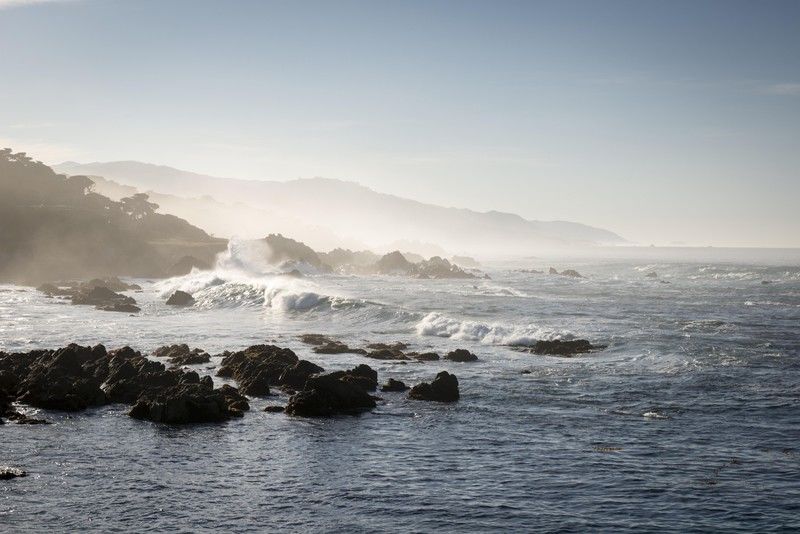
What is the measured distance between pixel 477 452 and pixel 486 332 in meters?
33.6

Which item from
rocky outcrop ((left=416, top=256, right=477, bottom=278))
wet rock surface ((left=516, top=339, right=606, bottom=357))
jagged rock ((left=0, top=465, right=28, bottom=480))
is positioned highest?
rocky outcrop ((left=416, top=256, right=477, bottom=278))

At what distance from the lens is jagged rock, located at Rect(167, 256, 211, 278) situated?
129500 mm

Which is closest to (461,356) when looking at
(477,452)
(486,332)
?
(486,332)

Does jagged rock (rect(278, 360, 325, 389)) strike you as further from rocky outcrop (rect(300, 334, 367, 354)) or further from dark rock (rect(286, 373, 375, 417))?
rocky outcrop (rect(300, 334, 367, 354))

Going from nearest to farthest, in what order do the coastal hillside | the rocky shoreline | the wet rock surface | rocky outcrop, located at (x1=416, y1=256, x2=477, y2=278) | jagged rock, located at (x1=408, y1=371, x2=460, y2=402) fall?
1. the rocky shoreline
2. jagged rock, located at (x1=408, y1=371, x2=460, y2=402)
3. the wet rock surface
4. the coastal hillside
5. rocky outcrop, located at (x1=416, y1=256, x2=477, y2=278)

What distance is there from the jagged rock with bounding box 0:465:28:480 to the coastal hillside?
324 ft

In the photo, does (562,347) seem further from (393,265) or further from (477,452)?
(393,265)

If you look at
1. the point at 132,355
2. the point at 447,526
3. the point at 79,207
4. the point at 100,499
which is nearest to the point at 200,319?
the point at 132,355

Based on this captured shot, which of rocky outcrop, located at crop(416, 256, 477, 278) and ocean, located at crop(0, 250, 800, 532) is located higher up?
rocky outcrop, located at crop(416, 256, 477, 278)

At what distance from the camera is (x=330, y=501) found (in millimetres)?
23172

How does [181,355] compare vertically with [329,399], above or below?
above

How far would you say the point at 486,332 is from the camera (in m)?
61.5

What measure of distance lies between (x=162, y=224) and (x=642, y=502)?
158 m

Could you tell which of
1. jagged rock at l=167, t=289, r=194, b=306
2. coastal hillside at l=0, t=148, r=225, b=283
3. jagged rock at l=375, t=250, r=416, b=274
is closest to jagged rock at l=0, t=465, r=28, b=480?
jagged rock at l=167, t=289, r=194, b=306
